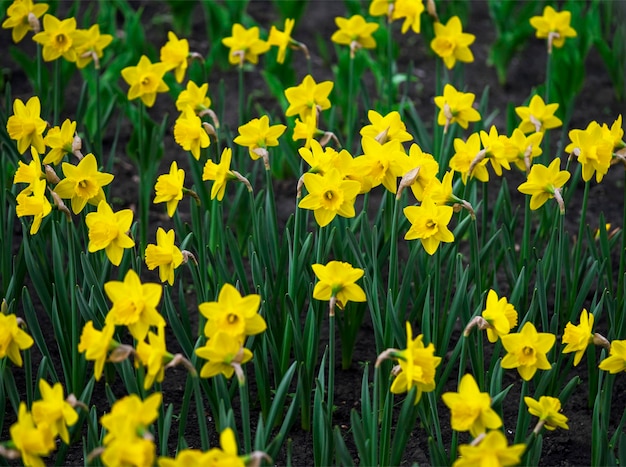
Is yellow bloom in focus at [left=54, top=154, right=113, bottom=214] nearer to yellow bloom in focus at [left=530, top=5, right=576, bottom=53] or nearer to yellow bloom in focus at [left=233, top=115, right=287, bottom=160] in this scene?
yellow bloom in focus at [left=233, top=115, right=287, bottom=160]

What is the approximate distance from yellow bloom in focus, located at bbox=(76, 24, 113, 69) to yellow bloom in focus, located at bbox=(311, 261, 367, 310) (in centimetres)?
149

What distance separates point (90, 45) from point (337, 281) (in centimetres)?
161

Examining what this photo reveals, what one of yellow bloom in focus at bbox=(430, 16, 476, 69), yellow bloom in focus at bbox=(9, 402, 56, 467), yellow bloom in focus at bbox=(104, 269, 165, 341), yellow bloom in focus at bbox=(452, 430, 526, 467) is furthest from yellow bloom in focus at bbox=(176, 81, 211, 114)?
yellow bloom in focus at bbox=(452, 430, 526, 467)

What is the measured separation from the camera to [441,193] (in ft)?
7.06

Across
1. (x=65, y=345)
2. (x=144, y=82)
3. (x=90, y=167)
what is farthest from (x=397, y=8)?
(x=65, y=345)

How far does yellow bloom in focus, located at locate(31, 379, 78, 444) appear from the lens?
172 cm

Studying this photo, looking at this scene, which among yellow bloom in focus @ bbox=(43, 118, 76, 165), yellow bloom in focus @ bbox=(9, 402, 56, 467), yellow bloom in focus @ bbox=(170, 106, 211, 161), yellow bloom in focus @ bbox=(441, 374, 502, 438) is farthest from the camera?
yellow bloom in focus @ bbox=(170, 106, 211, 161)

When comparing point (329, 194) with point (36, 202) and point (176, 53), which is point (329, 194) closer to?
point (36, 202)

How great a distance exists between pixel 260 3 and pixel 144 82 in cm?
255

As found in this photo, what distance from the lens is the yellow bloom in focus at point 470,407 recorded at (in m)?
1.77

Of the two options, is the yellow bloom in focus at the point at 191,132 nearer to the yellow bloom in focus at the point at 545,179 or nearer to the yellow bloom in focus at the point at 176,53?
the yellow bloom in focus at the point at 176,53

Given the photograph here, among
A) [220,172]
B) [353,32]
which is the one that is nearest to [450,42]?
[353,32]

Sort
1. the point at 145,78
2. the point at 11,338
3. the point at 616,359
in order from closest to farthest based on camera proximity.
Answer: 1. the point at 11,338
2. the point at 616,359
3. the point at 145,78

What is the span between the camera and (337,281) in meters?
1.95
